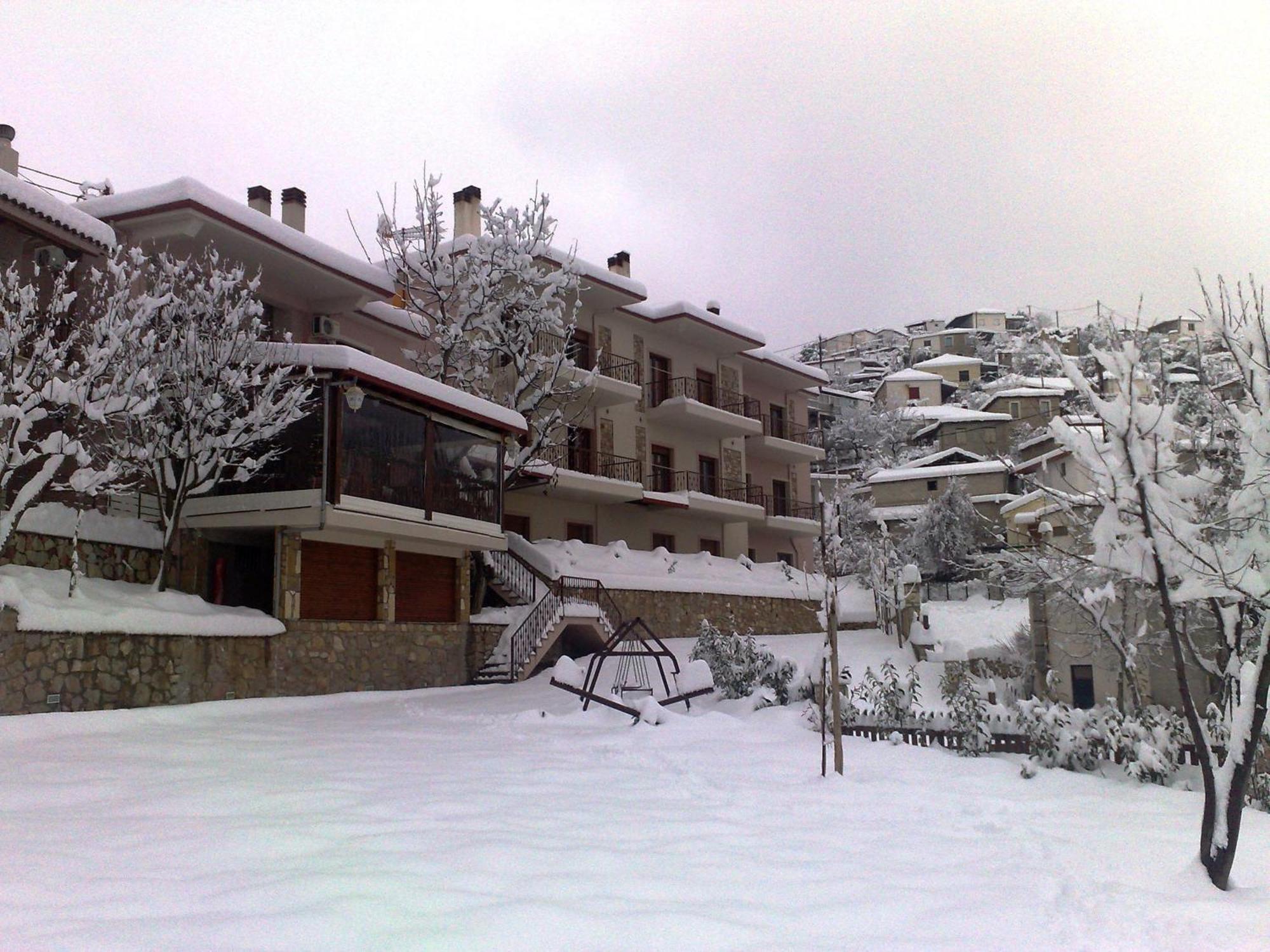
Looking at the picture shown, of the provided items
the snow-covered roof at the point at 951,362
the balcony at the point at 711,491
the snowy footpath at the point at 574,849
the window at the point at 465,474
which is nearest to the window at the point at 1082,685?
the snowy footpath at the point at 574,849

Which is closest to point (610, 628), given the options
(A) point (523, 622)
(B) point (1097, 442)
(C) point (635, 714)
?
(A) point (523, 622)

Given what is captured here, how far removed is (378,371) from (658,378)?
1498cm

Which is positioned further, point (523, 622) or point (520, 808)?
point (523, 622)

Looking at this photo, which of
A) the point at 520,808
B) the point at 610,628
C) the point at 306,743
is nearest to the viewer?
the point at 520,808

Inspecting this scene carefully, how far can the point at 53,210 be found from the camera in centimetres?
1418

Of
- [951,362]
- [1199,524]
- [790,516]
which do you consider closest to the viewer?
[1199,524]

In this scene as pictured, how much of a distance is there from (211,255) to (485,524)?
21.4 feet

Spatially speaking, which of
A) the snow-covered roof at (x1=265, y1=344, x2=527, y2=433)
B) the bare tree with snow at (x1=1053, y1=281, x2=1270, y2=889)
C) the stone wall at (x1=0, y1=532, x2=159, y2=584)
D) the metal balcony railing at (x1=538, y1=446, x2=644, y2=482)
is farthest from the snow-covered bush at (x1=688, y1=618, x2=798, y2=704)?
the metal balcony railing at (x1=538, y1=446, x2=644, y2=482)

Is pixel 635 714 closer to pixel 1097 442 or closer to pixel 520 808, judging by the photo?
pixel 520 808

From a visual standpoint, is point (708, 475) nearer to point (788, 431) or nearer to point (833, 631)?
point (788, 431)

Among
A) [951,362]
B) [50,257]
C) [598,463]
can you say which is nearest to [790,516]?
[598,463]

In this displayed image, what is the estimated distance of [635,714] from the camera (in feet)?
38.9

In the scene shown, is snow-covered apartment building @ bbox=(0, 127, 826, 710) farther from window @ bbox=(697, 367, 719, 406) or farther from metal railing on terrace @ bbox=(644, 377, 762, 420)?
window @ bbox=(697, 367, 719, 406)

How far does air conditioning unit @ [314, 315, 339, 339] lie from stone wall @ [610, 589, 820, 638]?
798 centimetres
